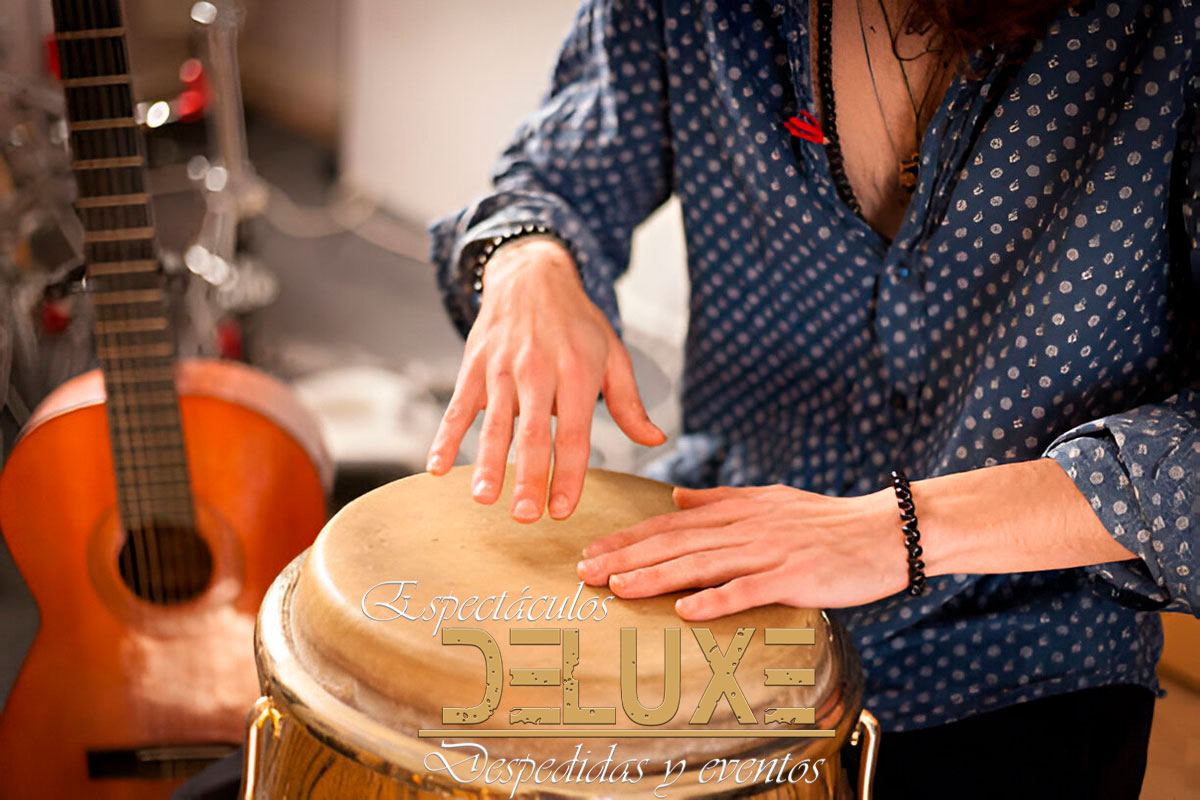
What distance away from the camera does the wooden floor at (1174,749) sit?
86 cm

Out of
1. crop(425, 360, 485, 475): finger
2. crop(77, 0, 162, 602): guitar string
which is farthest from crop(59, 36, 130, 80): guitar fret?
crop(425, 360, 485, 475): finger

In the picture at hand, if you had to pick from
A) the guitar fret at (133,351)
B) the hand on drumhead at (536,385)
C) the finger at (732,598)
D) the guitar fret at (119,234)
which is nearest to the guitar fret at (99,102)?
the guitar fret at (119,234)

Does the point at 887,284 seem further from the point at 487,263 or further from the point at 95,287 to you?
the point at 95,287

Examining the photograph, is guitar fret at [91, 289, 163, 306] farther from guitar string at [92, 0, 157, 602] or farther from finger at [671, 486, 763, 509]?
finger at [671, 486, 763, 509]

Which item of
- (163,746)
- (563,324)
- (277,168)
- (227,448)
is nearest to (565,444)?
(563,324)

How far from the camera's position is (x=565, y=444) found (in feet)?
2.34

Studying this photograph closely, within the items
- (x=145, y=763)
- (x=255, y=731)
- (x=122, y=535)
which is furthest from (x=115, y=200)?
(x=255, y=731)

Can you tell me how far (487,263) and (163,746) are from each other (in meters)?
0.64

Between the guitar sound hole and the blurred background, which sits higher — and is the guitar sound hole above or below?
above

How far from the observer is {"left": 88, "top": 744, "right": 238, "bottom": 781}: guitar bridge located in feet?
3.63

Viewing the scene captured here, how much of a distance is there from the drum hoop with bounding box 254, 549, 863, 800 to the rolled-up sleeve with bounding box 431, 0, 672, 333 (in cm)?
40

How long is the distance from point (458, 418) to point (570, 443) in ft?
0.27

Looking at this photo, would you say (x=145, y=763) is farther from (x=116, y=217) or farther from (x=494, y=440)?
(x=494, y=440)

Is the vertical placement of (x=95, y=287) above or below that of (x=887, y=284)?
below
